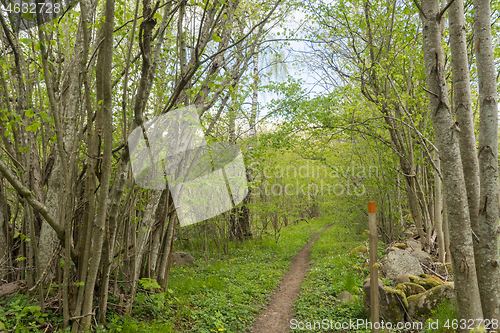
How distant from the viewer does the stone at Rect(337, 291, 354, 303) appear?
460cm

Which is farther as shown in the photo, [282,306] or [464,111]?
[282,306]

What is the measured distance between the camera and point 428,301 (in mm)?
3670

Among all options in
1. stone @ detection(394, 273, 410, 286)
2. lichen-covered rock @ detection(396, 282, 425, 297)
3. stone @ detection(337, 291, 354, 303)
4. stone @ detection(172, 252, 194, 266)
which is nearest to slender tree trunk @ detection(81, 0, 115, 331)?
stone @ detection(337, 291, 354, 303)

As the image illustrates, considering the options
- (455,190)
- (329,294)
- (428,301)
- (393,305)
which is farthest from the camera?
(329,294)

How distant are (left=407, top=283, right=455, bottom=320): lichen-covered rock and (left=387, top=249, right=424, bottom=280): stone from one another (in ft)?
3.72

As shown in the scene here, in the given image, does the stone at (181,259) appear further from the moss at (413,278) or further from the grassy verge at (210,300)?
the moss at (413,278)

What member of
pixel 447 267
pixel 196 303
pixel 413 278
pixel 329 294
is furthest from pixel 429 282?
pixel 196 303

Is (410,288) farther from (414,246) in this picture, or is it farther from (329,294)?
(414,246)

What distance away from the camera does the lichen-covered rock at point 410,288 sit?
402 centimetres

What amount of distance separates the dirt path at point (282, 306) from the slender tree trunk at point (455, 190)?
8.40 feet

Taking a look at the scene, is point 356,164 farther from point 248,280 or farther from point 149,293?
point 149,293

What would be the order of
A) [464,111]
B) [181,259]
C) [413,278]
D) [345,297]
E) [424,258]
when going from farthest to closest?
[181,259] → [424,258] → [345,297] → [413,278] → [464,111]

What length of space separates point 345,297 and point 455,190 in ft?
10.2

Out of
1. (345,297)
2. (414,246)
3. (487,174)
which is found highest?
(487,174)
